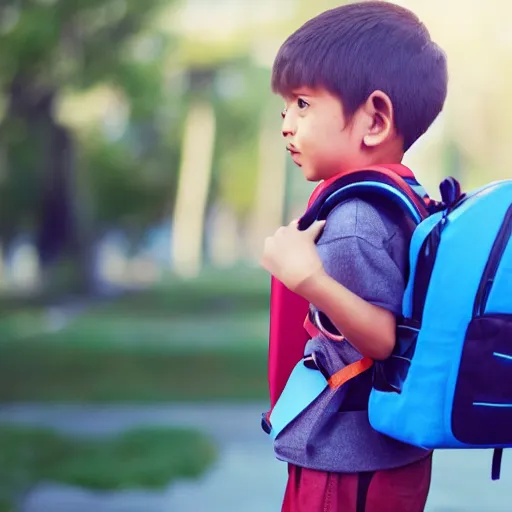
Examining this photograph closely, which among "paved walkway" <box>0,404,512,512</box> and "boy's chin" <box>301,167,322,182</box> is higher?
"boy's chin" <box>301,167,322,182</box>

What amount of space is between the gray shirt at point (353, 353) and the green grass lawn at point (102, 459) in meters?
2.78

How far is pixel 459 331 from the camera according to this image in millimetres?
1529

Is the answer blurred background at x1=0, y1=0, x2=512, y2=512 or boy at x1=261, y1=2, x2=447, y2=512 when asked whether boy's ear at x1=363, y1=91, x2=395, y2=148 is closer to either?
boy at x1=261, y1=2, x2=447, y2=512

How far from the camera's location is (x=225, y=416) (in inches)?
233

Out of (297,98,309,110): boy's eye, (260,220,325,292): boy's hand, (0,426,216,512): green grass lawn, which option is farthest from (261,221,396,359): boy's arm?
(0,426,216,512): green grass lawn

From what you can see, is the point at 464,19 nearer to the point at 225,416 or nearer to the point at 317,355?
the point at 225,416

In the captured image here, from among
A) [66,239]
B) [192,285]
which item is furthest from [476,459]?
[66,239]

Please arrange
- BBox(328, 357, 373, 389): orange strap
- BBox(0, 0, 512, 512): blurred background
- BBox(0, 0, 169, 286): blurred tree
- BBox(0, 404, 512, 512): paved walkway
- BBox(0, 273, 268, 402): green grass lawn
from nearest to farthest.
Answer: BBox(328, 357, 373, 389): orange strap → BBox(0, 404, 512, 512): paved walkway → BBox(0, 273, 268, 402): green grass lawn → BBox(0, 0, 512, 512): blurred background → BBox(0, 0, 169, 286): blurred tree

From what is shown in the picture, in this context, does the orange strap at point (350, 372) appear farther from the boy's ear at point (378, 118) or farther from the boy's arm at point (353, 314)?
the boy's ear at point (378, 118)

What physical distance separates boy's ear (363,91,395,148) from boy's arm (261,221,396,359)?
0.70ft

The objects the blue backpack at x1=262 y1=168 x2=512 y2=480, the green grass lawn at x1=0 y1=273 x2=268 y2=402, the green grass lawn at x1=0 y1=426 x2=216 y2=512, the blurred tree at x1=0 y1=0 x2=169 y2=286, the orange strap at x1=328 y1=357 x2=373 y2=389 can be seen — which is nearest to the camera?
the blue backpack at x1=262 y1=168 x2=512 y2=480

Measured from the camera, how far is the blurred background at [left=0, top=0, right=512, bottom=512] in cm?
734

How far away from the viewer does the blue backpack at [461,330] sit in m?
1.52

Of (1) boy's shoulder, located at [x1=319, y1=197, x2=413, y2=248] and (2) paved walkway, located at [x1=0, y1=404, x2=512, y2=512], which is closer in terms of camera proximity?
(1) boy's shoulder, located at [x1=319, y1=197, x2=413, y2=248]
